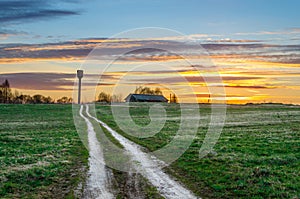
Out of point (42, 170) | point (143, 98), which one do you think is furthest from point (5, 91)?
point (42, 170)

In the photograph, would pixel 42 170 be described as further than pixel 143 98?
No

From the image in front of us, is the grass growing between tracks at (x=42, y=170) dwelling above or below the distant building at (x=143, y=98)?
above

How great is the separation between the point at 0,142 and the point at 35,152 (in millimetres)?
8720

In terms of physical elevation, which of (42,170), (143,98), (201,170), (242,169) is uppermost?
(242,169)

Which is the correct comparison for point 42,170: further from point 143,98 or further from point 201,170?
point 143,98

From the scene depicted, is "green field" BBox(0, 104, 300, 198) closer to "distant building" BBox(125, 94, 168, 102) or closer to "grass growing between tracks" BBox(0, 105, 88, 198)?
"grass growing between tracks" BBox(0, 105, 88, 198)

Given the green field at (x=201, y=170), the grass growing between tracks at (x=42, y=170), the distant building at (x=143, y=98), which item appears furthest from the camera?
the distant building at (x=143, y=98)

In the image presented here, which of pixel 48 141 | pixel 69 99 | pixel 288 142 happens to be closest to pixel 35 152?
pixel 48 141

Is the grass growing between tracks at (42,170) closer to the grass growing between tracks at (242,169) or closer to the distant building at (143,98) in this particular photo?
the grass growing between tracks at (242,169)

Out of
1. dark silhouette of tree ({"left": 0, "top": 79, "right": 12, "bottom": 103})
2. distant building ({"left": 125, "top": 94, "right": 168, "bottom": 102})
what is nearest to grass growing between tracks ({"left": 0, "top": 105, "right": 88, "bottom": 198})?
distant building ({"left": 125, "top": 94, "right": 168, "bottom": 102})

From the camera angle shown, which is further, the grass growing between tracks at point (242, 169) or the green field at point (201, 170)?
the green field at point (201, 170)

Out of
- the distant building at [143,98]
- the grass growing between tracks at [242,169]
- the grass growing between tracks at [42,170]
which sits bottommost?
the distant building at [143,98]

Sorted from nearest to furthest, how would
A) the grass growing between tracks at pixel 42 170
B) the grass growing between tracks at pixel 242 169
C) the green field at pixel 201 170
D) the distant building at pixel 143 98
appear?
1. the grass growing between tracks at pixel 242 169
2. the green field at pixel 201 170
3. the grass growing between tracks at pixel 42 170
4. the distant building at pixel 143 98

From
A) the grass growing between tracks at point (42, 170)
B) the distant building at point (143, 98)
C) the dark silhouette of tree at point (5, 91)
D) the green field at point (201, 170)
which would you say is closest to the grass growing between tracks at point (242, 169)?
the green field at point (201, 170)
